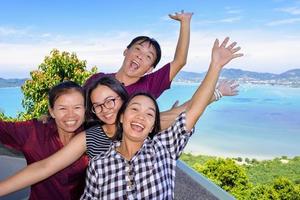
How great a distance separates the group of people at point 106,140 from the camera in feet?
4.99

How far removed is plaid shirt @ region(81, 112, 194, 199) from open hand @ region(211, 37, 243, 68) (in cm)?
24

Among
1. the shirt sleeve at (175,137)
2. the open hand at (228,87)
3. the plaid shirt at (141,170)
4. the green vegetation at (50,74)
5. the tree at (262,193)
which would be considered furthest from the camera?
the tree at (262,193)

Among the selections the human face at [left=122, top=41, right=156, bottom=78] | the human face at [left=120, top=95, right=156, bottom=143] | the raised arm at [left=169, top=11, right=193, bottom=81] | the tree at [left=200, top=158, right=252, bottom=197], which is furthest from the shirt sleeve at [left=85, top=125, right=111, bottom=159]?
the tree at [left=200, top=158, right=252, bottom=197]

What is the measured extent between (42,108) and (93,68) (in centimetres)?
145

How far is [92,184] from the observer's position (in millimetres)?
1547

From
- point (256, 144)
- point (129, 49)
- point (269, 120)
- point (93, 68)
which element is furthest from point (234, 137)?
point (129, 49)

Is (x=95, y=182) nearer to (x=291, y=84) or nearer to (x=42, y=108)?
(x=42, y=108)

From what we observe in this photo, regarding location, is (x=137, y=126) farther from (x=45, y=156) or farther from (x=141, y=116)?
(x=45, y=156)

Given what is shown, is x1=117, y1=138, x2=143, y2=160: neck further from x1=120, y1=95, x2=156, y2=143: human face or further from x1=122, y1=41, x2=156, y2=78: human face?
x1=122, y1=41, x2=156, y2=78: human face

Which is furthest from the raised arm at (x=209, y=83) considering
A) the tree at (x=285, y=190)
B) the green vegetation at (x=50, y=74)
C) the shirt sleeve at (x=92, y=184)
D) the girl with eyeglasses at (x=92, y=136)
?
the tree at (x=285, y=190)

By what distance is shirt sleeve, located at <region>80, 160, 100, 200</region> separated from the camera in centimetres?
154

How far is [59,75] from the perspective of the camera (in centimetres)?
987

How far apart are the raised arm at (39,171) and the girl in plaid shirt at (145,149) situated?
0.32 ft

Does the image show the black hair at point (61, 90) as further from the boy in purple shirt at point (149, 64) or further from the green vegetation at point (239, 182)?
the green vegetation at point (239, 182)
